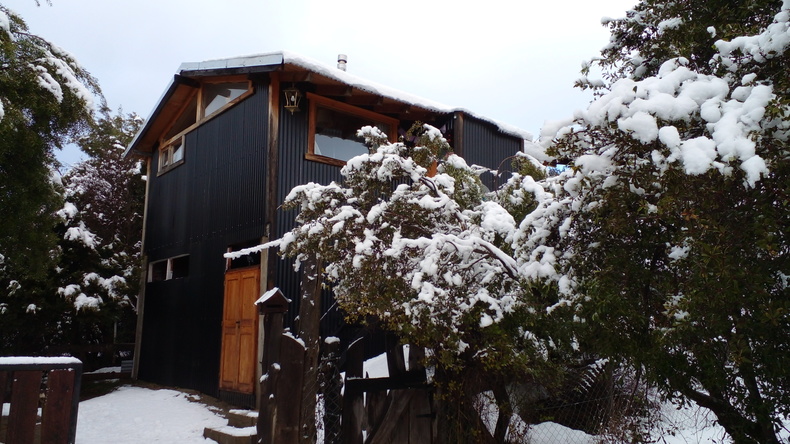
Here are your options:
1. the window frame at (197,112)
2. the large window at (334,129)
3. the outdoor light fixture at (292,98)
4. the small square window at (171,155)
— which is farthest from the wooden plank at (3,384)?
the small square window at (171,155)

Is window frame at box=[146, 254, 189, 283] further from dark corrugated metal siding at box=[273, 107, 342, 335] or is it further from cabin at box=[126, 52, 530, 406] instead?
dark corrugated metal siding at box=[273, 107, 342, 335]

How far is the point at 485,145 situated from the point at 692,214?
907cm

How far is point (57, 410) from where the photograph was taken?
3279 mm

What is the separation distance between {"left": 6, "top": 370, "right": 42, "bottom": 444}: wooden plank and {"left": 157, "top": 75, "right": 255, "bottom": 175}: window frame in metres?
7.09

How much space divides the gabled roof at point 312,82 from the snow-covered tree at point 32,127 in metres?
1.61

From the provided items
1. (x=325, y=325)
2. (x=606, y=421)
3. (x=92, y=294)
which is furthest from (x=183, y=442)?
(x=92, y=294)

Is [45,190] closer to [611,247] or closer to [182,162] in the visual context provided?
[182,162]

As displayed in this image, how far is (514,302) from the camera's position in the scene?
4406 mm

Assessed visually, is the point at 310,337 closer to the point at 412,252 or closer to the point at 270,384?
the point at 270,384

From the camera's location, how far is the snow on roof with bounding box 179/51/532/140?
8.58 meters

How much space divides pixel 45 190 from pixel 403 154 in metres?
7.18

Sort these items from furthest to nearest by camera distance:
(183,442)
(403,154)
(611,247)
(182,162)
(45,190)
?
(182,162)
(45,190)
(183,442)
(403,154)
(611,247)

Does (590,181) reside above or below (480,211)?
below

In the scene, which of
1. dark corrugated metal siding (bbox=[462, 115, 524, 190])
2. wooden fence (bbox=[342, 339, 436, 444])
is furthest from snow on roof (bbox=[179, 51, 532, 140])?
wooden fence (bbox=[342, 339, 436, 444])
